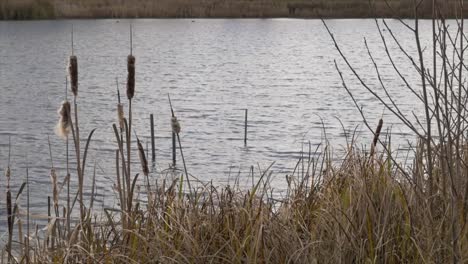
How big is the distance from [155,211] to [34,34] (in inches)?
1034

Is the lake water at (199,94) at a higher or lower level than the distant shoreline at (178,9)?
lower

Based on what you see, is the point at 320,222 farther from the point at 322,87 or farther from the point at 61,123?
the point at 322,87

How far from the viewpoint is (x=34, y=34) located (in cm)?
2856

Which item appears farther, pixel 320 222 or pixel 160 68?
pixel 160 68

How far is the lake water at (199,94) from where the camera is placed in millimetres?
9289

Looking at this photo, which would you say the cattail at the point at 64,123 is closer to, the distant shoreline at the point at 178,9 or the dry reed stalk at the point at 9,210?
the dry reed stalk at the point at 9,210

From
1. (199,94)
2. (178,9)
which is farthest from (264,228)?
(178,9)

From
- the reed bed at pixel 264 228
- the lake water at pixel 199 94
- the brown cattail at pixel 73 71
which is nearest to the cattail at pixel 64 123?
the reed bed at pixel 264 228

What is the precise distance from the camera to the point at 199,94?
15391mm

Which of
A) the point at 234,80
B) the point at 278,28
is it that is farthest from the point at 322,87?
the point at 278,28

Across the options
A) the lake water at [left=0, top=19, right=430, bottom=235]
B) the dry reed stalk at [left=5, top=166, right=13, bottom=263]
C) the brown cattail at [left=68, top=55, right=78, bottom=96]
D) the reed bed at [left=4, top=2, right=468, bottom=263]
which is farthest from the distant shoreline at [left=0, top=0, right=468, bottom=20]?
the brown cattail at [left=68, top=55, right=78, bottom=96]

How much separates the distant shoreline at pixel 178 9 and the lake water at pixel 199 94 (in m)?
0.57

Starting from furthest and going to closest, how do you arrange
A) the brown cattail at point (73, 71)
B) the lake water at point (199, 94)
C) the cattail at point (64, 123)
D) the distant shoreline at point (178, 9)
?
the distant shoreline at point (178, 9) < the lake water at point (199, 94) < the cattail at point (64, 123) < the brown cattail at point (73, 71)

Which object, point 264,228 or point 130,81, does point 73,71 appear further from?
point 264,228
